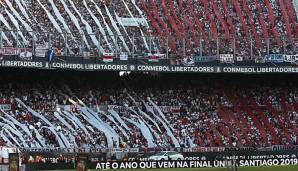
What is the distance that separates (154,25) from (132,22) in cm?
192

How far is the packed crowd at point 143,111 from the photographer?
4309 cm

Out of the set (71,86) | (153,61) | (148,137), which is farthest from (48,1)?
(148,137)

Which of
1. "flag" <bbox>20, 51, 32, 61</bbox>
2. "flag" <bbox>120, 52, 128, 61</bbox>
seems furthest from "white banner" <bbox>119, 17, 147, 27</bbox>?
"flag" <bbox>20, 51, 32, 61</bbox>

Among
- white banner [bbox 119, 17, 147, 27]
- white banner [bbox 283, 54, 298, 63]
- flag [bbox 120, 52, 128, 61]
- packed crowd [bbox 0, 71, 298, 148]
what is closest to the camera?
packed crowd [bbox 0, 71, 298, 148]

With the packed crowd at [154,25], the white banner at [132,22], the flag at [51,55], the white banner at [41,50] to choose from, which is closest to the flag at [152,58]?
the packed crowd at [154,25]

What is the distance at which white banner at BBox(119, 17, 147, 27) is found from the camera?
49.9 meters

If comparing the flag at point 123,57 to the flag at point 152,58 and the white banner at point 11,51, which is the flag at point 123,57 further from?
the white banner at point 11,51

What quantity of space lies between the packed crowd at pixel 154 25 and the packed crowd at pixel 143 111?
3.42 meters

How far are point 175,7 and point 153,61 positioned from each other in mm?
8970

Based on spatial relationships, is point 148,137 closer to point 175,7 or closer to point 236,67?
point 236,67

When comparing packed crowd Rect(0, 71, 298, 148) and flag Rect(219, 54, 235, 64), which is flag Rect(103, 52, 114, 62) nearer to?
packed crowd Rect(0, 71, 298, 148)

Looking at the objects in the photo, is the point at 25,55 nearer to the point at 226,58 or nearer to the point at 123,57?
the point at 123,57

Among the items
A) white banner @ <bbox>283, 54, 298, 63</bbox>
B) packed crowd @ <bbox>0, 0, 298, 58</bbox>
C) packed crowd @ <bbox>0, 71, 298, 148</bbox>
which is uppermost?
packed crowd @ <bbox>0, 0, 298, 58</bbox>

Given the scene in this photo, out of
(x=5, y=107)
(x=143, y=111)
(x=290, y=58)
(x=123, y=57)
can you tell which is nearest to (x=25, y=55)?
(x=5, y=107)
